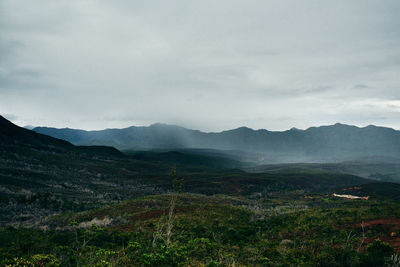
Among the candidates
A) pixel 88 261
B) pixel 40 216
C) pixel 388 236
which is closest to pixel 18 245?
pixel 88 261

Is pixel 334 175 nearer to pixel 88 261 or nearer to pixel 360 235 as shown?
pixel 360 235

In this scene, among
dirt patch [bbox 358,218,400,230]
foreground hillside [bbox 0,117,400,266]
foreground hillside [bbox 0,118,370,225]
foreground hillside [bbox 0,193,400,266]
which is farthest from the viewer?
foreground hillside [bbox 0,118,370,225]

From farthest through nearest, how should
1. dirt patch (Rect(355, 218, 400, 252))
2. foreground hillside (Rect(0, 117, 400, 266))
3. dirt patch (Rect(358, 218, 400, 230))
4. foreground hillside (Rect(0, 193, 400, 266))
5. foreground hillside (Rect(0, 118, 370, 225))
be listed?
foreground hillside (Rect(0, 118, 370, 225)) < dirt patch (Rect(358, 218, 400, 230)) < dirt patch (Rect(355, 218, 400, 252)) < foreground hillside (Rect(0, 117, 400, 266)) < foreground hillside (Rect(0, 193, 400, 266))

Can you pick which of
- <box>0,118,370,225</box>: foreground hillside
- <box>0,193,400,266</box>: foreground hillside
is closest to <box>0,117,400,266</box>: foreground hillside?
<box>0,193,400,266</box>: foreground hillside

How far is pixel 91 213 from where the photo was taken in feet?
98.5

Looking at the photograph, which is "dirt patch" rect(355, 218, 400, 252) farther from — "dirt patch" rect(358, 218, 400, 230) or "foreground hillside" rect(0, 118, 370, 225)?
"foreground hillside" rect(0, 118, 370, 225)

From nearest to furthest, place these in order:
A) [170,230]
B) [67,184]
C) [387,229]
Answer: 1. [170,230]
2. [387,229]
3. [67,184]

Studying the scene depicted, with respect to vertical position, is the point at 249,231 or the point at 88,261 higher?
the point at 88,261

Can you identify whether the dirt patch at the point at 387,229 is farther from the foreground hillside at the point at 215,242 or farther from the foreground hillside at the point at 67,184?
the foreground hillside at the point at 67,184

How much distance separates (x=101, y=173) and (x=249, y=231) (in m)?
66.2

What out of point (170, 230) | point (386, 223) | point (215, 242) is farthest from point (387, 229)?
point (170, 230)

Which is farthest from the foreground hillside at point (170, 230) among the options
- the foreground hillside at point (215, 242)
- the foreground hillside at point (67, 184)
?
the foreground hillside at point (67, 184)

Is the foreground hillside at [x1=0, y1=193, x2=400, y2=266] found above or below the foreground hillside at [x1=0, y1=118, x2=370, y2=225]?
above

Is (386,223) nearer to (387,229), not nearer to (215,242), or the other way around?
(387,229)
